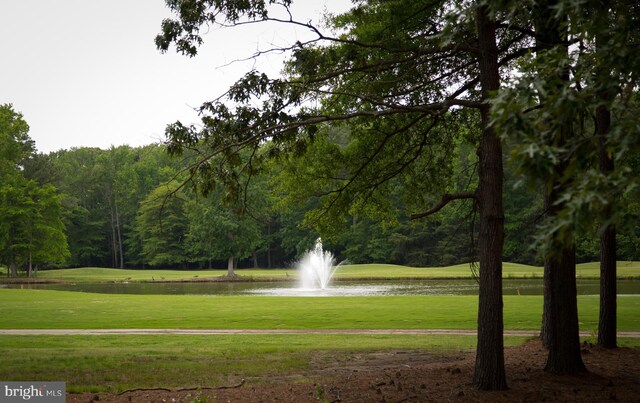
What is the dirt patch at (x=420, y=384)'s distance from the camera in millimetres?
7770

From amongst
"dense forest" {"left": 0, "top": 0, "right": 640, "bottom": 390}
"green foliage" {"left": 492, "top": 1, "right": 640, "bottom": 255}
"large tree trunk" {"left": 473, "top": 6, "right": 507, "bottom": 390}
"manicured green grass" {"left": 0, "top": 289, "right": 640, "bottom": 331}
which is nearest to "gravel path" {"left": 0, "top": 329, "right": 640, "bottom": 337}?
"manicured green grass" {"left": 0, "top": 289, "right": 640, "bottom": 331}

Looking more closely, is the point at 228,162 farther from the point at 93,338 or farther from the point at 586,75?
the point at 93,338

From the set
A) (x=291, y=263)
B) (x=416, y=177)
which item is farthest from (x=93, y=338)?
(x=291, y=263)

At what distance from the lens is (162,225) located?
5191 cm

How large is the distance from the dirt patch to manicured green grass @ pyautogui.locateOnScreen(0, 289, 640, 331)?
6023 mm

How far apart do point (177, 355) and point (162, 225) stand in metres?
41.8

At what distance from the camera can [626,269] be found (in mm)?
44594

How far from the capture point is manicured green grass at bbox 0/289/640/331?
17.3 metres


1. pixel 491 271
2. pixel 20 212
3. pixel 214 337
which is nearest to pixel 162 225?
pixel 20 212

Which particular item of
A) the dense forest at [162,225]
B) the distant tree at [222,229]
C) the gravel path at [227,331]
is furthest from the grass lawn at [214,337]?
the distant tree at [222,229]

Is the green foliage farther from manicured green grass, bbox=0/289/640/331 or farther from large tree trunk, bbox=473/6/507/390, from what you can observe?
manicured green grass, bbox=0/289/640/331

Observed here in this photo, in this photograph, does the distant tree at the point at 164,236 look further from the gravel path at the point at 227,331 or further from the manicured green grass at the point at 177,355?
the manicured green grass at the point at 177,355

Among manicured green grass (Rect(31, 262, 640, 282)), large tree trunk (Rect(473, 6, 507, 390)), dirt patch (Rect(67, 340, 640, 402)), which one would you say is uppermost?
large tree trunk (Rect(473, 6, 507, 390))

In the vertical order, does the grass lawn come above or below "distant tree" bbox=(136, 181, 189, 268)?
below
